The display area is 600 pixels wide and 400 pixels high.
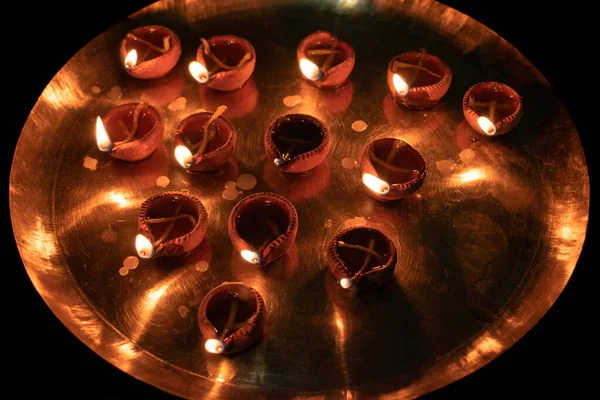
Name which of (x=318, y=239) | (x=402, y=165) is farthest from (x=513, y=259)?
(x=318, y=239)

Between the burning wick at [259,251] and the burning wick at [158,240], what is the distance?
0.17 metres

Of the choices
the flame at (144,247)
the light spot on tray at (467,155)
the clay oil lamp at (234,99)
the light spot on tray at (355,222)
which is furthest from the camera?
the clay oil lamp at (234,99)

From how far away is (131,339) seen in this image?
1.34 metres

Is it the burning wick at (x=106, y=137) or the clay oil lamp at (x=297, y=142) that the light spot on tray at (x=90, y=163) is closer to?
the burning wick at (x=106, y=137)

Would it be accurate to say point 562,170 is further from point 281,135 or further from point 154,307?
point 154,307

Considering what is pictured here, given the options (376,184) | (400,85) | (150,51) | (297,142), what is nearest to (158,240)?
(297,142)

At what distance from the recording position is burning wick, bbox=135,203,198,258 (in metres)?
1.36

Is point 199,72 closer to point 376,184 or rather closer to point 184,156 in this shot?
point 184,156

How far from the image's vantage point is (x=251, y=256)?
1345mm

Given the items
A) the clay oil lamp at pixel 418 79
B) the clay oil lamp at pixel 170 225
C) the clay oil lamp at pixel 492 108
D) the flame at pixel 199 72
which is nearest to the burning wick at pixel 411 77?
the clay oil lamp at pixel 418 79

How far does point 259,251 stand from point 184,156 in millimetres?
342

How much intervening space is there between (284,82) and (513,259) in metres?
0.82

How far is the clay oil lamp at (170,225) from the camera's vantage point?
1.37 metres

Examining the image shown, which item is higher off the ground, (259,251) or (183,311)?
(259,251)
